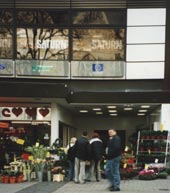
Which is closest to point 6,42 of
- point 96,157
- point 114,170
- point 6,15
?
point 6,15

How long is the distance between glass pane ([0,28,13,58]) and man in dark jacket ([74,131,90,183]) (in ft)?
25.4

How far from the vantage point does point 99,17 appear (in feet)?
77.4

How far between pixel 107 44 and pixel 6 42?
4.92 m

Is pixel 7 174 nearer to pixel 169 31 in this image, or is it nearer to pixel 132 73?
pixel 132 73

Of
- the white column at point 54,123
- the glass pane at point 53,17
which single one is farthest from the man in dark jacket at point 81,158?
the glass pane at point 53,17

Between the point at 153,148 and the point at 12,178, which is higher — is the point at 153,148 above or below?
above

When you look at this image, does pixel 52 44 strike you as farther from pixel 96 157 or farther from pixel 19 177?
pixel 19 177

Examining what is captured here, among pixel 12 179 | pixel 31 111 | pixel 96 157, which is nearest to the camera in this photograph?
pixel 12 179

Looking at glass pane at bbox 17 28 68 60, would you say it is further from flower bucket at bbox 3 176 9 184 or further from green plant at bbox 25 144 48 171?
flower bucket at bbox 3 176 9 184

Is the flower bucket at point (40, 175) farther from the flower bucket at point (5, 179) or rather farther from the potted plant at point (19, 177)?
the flower bucket at point (5, 179)

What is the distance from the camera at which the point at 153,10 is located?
2317cm

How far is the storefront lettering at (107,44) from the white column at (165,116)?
11.7ft

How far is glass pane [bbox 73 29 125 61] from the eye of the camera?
23.4 metres

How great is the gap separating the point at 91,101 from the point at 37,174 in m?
5.69
